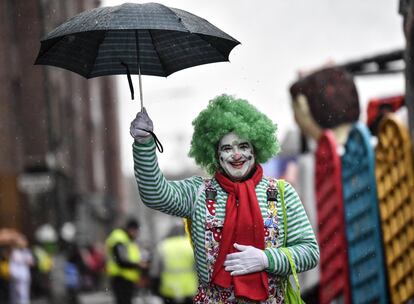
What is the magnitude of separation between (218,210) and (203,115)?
515 mm

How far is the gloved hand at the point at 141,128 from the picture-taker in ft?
18.7

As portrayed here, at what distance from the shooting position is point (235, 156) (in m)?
5.96

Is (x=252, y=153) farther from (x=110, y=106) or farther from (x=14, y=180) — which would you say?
(x=110, y=106)

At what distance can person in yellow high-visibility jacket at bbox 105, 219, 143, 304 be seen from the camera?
13727 millimetres

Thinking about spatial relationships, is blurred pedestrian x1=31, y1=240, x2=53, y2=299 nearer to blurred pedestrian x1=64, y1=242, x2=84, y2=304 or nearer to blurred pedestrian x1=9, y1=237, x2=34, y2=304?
blurred pedestrian x1=64, y1=242, x2=84, y2=304

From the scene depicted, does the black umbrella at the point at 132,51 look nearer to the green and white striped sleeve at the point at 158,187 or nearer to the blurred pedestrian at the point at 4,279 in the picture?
the green and white striped sleeve at the point at 158,187

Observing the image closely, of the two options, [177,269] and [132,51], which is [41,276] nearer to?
[177,269]

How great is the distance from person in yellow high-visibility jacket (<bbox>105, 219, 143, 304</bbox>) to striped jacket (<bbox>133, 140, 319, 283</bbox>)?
7696 millimetres

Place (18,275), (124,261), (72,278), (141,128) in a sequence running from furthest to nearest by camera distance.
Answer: (72,278) → (18,275) → (124,261) → (141,128)

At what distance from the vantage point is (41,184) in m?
35.1

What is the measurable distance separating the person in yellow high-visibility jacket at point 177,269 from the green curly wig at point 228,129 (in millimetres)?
7531

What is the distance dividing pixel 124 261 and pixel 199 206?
843 centimetres

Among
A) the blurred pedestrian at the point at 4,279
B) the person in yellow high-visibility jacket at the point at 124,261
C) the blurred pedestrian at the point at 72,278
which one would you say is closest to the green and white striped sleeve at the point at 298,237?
the person in yellow high-visibility jacket at the point at 124,261

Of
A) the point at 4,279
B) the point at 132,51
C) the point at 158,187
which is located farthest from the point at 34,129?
the point at 158,187
